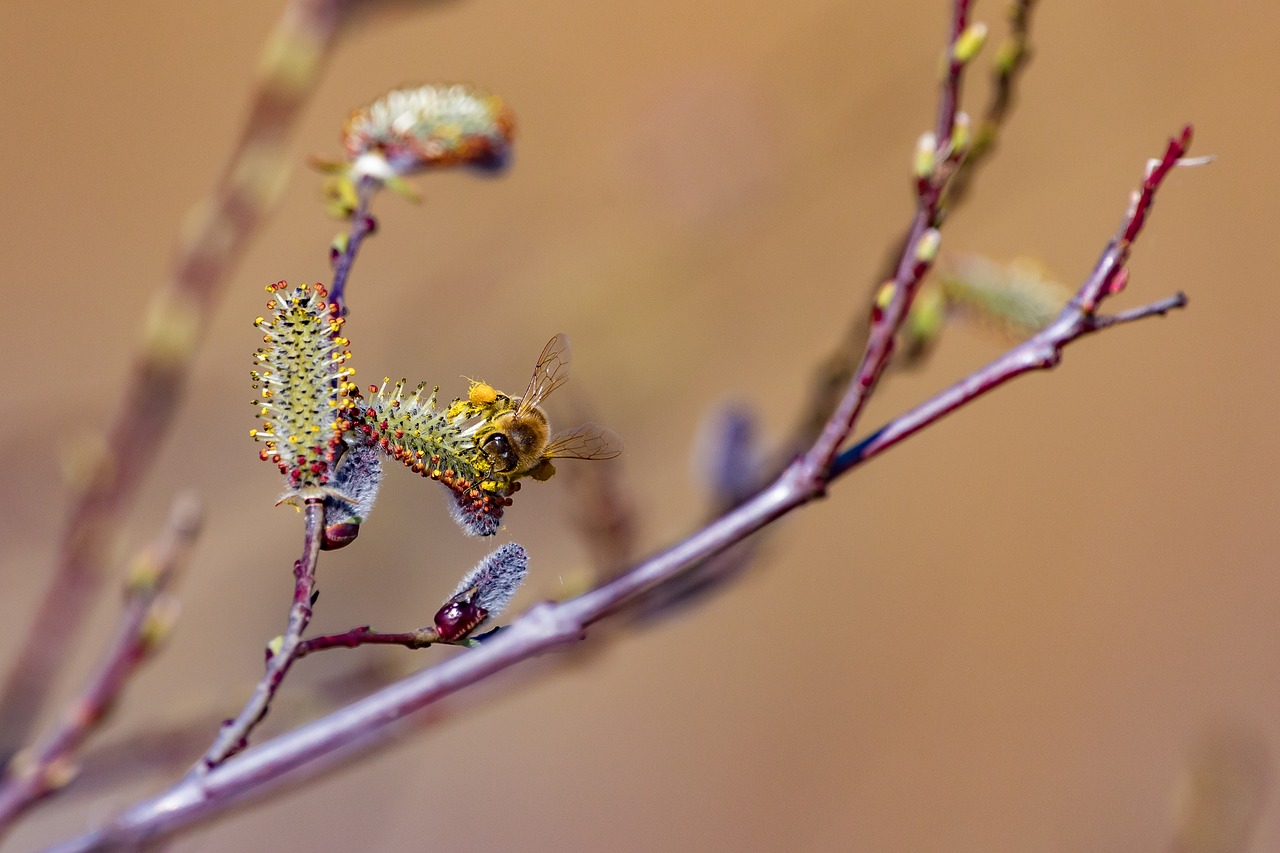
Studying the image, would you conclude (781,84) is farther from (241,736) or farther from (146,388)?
(241,736)

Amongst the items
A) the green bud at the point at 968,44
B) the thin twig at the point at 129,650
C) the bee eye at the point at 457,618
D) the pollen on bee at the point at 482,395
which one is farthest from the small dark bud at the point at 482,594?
the green bud at the point at 968,44

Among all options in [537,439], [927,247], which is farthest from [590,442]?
[927,247]

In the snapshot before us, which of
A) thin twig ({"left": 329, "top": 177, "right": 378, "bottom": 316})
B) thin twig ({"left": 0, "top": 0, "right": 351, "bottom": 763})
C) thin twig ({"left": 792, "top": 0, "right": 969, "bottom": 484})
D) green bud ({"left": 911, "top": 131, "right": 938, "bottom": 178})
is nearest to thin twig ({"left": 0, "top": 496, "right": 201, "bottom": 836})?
thin twig ({"left": 0, "top": 0, "right": 351, "bottom": 763})

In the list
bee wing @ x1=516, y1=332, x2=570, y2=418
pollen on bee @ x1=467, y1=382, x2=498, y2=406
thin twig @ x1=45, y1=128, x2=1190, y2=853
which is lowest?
thin twig @ x1=45, y1=128, x2=1190, y2=853

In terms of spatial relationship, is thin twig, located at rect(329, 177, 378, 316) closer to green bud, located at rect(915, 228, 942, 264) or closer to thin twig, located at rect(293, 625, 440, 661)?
thin twig, located at rect(293, 625, 440, 661)

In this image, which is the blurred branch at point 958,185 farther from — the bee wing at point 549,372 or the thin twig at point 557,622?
the bee wing at point 549,372
